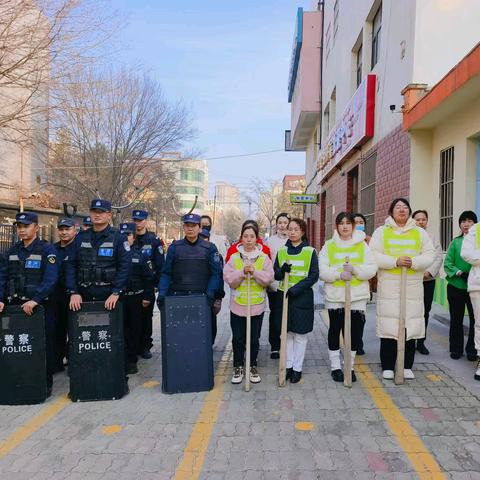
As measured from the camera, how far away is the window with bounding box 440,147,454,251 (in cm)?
773

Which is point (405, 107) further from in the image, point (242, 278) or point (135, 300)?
point (135, 300)

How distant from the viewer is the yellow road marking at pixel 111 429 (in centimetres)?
362

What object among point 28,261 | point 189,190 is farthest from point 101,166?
point 189,190

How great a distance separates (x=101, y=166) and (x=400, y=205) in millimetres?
19950

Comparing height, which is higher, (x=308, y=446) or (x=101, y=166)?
(x=101, y=166)

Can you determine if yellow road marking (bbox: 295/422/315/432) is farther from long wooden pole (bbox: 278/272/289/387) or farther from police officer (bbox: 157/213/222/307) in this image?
police officer (bbox: 157/213/222/307)

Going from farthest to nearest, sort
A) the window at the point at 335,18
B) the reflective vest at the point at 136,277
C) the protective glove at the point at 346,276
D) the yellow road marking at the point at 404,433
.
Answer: the window at the point at 335,18, the reflective vest at the point at 136,277, the protective glove at the point at 346,276, the yellow road marking at the point at 404,433

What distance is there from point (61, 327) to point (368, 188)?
8.58 metres

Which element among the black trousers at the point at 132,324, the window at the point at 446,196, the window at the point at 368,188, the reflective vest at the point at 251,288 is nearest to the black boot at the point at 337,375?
the reflective vest at the point at 251,288

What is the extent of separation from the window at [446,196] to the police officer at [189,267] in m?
4.98

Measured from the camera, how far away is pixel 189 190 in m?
93.6

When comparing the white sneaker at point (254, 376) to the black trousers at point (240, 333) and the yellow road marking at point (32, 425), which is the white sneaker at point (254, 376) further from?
the yellow road marking at point (32, 425)

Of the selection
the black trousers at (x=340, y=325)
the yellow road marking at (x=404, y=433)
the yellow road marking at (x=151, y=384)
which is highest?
the black trousers at (x=340, y=325)

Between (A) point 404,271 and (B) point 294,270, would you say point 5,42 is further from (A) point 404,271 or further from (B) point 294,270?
(A) point 404,271
